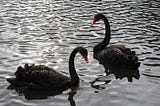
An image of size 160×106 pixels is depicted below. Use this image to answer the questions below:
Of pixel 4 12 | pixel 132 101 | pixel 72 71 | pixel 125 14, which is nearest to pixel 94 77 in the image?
pixel 72 71

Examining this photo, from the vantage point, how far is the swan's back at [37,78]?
11320mm

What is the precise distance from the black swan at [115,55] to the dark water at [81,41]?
0.30m

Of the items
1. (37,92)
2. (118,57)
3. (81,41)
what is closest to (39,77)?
(37,92)

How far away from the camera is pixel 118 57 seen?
13.2 metres

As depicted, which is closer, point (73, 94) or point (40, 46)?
point (73, 94)

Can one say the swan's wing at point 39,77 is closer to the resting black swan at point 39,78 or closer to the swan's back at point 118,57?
the resting black swan at point 39,78

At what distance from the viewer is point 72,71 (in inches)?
458

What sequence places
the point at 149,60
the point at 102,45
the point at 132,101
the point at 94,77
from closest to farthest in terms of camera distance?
the point at 132,101, the point at 94,77, the point at 149,60, the point at 102,45

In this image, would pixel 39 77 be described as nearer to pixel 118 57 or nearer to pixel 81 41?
pixel 118 57

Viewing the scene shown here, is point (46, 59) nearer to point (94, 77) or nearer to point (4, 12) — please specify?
point (94, 77)

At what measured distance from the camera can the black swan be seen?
12.9 metres

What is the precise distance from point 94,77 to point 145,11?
9.26m

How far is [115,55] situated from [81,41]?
2.79m

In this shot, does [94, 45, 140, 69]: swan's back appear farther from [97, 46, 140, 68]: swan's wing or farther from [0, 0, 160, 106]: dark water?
[0, 0, 160, 106]: dark water
